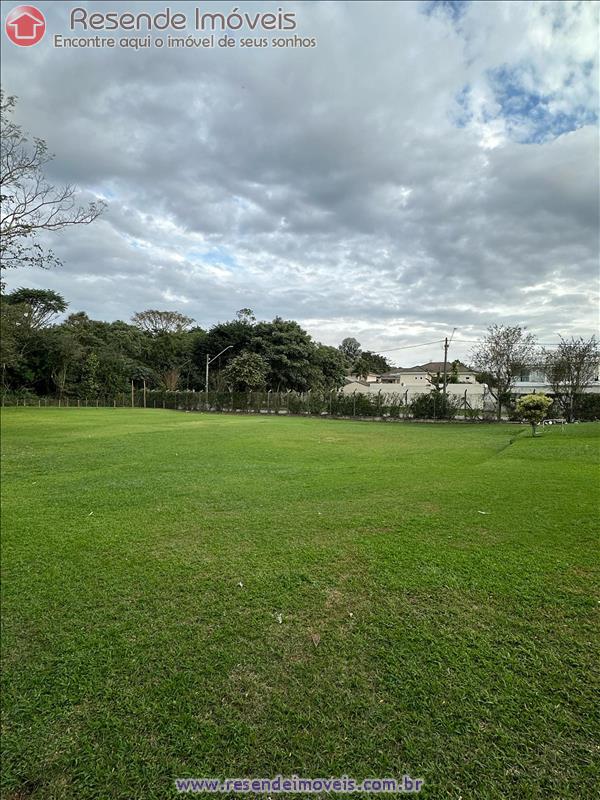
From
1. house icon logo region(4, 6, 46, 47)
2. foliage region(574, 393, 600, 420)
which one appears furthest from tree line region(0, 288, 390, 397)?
foliage region(574, 393, 600, 420)

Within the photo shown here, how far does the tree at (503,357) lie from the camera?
1819 cm

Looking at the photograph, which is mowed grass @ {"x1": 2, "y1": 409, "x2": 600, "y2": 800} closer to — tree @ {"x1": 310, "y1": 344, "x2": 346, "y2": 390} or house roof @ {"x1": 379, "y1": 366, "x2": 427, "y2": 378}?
tree @ {"x1": 310, "y1": 344, "x2": 346, "y2": 390}

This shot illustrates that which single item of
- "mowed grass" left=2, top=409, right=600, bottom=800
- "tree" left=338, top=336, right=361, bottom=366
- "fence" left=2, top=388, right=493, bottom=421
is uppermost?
"tree" left=338, top=336, right=361, bottom=366

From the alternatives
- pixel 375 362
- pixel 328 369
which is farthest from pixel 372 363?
pixel 328 369

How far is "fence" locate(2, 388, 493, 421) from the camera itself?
1991 centimetres

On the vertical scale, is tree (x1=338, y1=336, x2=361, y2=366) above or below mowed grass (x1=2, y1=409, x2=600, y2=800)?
above

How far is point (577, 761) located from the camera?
1.34m

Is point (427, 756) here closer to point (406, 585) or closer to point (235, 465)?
point (406, 585)

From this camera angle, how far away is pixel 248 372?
93.4 feet

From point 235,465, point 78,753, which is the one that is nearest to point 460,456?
point 235,465

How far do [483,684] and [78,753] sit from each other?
5.39 feet

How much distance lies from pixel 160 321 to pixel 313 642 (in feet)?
156

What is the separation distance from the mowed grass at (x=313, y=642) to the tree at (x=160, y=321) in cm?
4397

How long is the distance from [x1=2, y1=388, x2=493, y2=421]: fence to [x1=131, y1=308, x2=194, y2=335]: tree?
14027 mm
